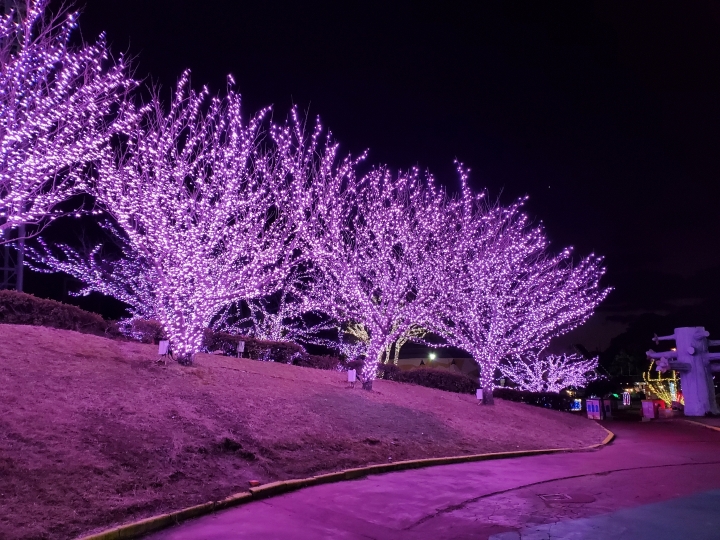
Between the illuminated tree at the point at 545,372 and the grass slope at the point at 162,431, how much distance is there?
64.7 feet

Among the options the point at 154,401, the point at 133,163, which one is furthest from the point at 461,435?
the point at 133,163

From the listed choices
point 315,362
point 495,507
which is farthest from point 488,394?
point 495,507

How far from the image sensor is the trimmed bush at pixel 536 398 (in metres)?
29.1

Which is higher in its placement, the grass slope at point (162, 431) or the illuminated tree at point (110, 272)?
the illuminated tree at point (110, 272)

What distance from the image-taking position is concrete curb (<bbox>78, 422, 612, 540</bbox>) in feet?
19.5

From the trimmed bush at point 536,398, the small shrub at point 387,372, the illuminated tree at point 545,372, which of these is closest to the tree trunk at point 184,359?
the small shrub at point 387,372

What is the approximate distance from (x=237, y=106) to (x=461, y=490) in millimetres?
10027

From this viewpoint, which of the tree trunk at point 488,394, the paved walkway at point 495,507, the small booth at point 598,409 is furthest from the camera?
the small booth at point 598,409

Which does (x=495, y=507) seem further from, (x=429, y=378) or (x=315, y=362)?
(x=429, y=378)

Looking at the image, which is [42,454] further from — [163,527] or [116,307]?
[116,307]

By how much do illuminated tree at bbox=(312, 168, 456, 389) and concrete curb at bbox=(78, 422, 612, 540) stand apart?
5642 mm

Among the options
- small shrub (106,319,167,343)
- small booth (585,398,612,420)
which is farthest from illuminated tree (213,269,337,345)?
small booth (585,398,612,420)

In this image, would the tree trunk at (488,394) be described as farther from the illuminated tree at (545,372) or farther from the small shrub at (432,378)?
the illuminated tree at (545,372)

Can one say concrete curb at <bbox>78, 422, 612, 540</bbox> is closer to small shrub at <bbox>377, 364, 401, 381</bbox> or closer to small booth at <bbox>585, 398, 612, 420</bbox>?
small shrub at <bbox>377, 364, 401, 381</bbox>
